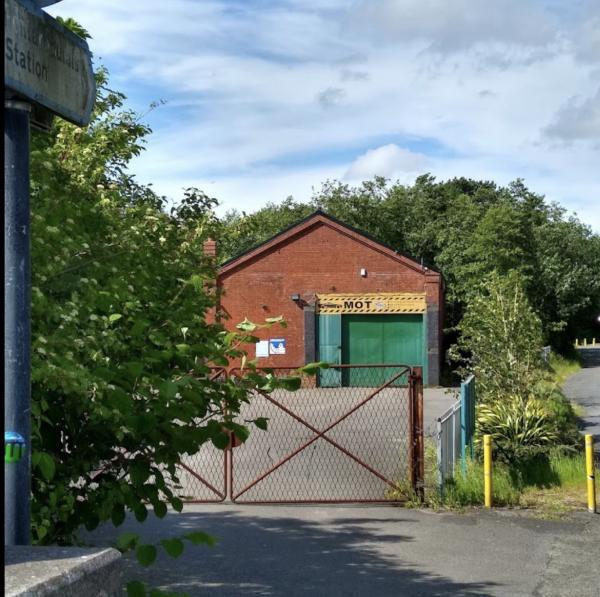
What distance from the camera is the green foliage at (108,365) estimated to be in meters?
3.82

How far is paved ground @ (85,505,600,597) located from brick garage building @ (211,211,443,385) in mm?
21354

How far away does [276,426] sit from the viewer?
771 inches

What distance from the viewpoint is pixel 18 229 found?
8.28 feet

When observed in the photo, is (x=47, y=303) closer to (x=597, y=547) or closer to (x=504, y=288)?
(x=597, y=547)

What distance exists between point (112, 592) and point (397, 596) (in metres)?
5.54

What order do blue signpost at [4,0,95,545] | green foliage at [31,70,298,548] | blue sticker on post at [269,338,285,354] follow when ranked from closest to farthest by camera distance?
1. blue signpost at [4,0,95,545]
2. green foliage at [31,70,298,548]
3. blue sticker on post at [269,338,285,354]

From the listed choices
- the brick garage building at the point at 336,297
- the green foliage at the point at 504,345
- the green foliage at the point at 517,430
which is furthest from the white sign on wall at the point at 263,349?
the green foliage at the point at 517,430

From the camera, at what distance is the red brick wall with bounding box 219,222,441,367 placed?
32500 mm

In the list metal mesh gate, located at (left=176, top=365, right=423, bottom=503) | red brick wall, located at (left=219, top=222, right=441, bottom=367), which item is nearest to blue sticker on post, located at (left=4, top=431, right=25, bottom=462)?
metal mesh gate, located at (left=176, top=365, right=423, bottom=503)

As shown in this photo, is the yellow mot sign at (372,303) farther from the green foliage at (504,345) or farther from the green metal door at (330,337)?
the green foliage at (504,345)

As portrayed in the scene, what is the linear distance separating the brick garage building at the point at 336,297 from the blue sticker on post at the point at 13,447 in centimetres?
2967

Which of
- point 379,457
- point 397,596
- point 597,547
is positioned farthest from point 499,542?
point 379,457

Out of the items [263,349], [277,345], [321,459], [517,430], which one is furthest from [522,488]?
[263,349]

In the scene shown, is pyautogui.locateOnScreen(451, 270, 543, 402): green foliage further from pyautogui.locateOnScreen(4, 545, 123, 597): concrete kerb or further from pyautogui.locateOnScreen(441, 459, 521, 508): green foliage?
pyautogui.locateOnScreen(4, 545, 123, 597): concrete kerb
